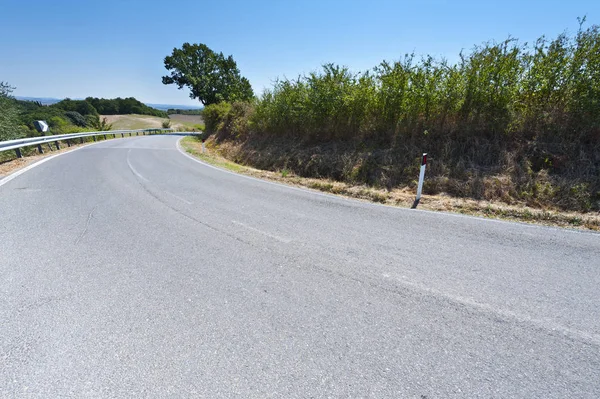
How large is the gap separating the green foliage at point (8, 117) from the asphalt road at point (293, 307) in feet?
60.3

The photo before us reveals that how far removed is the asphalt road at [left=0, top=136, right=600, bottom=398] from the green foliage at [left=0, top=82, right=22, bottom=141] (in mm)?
18390

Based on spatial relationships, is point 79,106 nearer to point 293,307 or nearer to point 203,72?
point 203,72

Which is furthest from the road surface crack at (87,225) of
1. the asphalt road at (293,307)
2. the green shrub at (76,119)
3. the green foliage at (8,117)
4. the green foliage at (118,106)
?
the green foliage at (118,106)

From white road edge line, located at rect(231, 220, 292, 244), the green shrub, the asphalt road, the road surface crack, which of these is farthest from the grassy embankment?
the green shrub

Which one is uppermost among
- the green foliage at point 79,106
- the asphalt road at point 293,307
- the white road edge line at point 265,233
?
the green foliage at point 79,106

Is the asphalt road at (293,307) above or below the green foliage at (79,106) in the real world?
below

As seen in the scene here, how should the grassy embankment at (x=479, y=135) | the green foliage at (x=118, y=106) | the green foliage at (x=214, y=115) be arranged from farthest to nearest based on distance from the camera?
the green foliage at (x=118, y=106)
the green foliage at (x=214, y=115)
the grassy embankment at (x=479, y=135)

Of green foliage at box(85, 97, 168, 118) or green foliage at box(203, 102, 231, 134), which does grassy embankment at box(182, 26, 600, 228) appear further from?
green foliage at box(85, 97, 168, 118)

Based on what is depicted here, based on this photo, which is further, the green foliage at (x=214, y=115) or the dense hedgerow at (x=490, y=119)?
the green foliage at (x=214, y=115)

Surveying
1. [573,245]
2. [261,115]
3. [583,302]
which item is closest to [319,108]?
[261,115]

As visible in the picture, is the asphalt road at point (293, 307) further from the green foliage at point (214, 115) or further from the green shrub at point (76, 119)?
the green shrub at point (76, 119)

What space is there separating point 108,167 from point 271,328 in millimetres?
11293

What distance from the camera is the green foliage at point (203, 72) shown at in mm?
39969

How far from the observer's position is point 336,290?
3.13m
